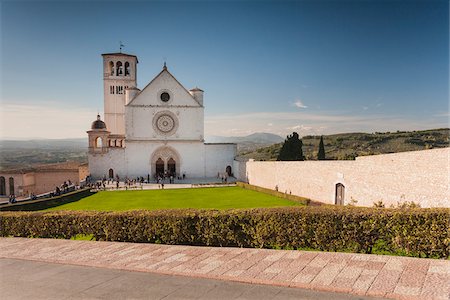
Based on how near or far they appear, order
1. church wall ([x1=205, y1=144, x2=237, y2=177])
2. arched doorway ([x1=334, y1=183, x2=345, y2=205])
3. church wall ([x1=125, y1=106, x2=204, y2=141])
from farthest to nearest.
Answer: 1. church wall ([x1=205, y1=144, x2=237, y2=177])
2. church wall ([x1=125, y1=106, x2=204, y2=141])
3. arched doorway ([x1=334, y1=183, x2=345, y2=205])

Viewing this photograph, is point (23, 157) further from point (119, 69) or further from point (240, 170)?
point (240, 170)

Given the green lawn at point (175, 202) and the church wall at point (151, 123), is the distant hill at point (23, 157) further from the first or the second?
the green lawn at point (175, 202)

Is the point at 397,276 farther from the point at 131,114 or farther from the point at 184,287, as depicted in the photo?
the point at 131,114

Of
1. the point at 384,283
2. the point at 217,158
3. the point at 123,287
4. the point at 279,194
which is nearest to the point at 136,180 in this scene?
the point at 217,158

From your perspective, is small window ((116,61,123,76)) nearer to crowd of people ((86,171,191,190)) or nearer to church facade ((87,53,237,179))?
church facade ((87,53,237,179))

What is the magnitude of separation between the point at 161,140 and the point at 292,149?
1550 cm

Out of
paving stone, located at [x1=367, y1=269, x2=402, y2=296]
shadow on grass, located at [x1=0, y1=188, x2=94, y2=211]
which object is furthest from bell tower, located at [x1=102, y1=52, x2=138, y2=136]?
paving stone, located at [x1=367, y1=269, x2=402, y2=296]

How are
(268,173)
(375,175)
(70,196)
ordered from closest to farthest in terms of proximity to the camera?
(375,175)
(70,196)
(268,173)

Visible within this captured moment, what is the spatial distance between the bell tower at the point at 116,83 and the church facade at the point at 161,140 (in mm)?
3802

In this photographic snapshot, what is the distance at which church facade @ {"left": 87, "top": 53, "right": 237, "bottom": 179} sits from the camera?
39.2 m

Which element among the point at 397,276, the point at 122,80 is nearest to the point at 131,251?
the point at 397,276

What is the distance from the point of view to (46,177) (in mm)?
39875

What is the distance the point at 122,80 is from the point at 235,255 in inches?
1613

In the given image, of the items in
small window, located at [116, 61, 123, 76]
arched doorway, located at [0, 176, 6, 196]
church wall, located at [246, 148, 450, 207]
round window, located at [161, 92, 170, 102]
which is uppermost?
small window, located at [116, 61, 123, 76]
